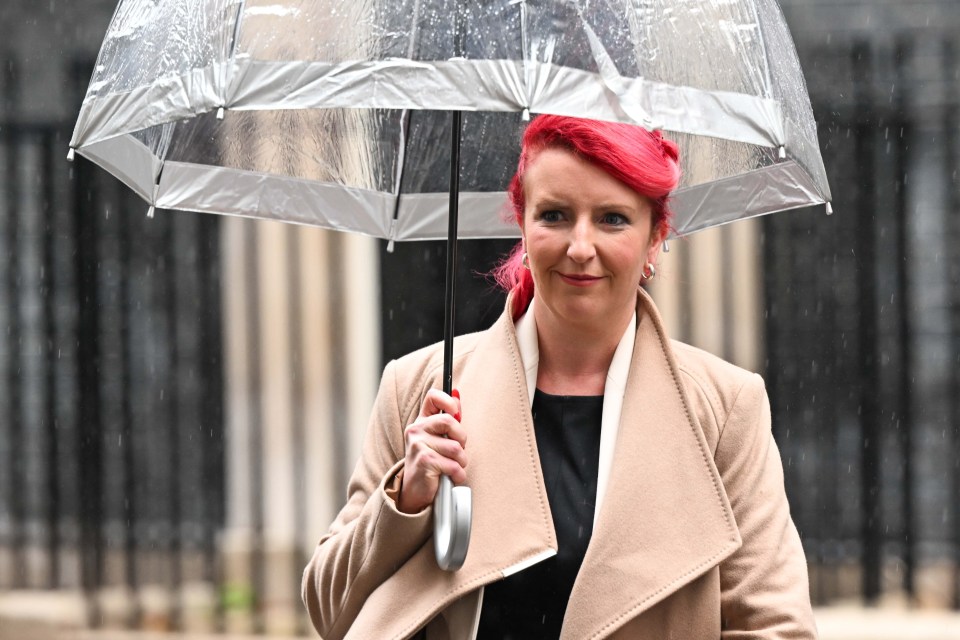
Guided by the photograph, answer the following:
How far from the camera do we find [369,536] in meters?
2.73

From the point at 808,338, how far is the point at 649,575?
13.8 feet

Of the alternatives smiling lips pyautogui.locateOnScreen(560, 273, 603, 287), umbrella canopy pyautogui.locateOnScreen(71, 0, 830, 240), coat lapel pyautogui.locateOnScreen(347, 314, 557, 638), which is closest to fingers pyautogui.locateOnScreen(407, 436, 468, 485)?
coat lapel pyautogui.locateOnScreen(347, 314, 557, 638)

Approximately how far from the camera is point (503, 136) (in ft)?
11.6

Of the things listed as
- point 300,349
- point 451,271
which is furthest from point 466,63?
point 300,349

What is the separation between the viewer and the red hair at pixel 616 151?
2.71m

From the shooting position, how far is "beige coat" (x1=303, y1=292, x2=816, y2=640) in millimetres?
2670

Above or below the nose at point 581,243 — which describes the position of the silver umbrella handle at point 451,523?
below

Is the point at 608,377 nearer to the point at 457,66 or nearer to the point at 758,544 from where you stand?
the point at 758,544

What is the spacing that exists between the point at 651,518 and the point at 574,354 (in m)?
0.37

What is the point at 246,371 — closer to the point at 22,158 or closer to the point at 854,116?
the point at 22,158

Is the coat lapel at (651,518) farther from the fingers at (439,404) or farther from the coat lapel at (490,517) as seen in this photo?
the fingers at (439,404)

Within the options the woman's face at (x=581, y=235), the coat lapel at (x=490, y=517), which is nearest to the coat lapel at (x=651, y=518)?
the coat lapel at (x=490, y=517)

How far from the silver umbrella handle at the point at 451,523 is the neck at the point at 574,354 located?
36cm

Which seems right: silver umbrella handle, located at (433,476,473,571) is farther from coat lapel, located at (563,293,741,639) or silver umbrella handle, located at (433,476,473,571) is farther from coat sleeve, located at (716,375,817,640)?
coat sleeve, located at (716,375,817,640)
